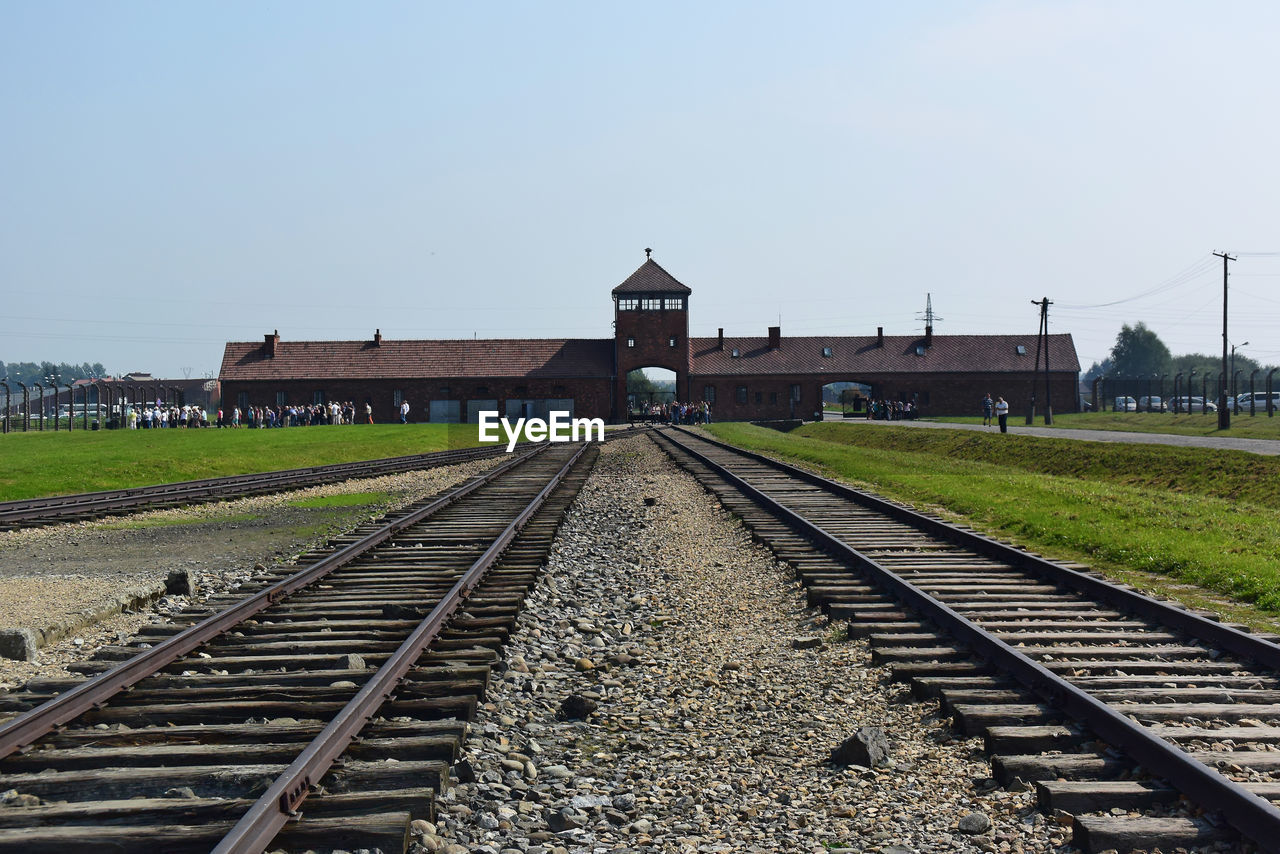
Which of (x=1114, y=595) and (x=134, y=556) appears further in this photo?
(x=134, y=556)

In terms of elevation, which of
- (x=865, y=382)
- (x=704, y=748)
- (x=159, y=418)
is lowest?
(x=704, y=748)

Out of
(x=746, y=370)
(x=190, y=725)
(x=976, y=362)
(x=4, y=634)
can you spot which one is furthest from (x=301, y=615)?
(x=976, y=362)

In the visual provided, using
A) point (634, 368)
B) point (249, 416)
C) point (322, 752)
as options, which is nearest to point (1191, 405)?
point (634, 368)

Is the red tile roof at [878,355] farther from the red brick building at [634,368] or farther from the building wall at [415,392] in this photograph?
the building wall at [415,392]

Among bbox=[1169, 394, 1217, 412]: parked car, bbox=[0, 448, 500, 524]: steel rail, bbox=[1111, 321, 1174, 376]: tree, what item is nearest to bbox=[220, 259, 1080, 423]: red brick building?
bbox=[1169, 394, 1217, 412]: parked car

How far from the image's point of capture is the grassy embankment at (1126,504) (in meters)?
10.1

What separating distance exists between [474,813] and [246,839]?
3.39 feet

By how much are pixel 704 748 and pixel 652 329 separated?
70793 millimetres

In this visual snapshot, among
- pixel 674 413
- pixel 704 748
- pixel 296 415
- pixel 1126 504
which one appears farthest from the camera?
pixel 674 413

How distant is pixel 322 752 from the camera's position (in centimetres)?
454

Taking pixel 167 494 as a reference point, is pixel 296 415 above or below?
above

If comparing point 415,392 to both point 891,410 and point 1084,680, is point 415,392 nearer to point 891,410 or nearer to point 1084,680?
point 891,410

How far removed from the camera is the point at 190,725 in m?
5.32

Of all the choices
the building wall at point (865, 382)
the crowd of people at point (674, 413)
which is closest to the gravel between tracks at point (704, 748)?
the crowd of people at point (674, 413)
